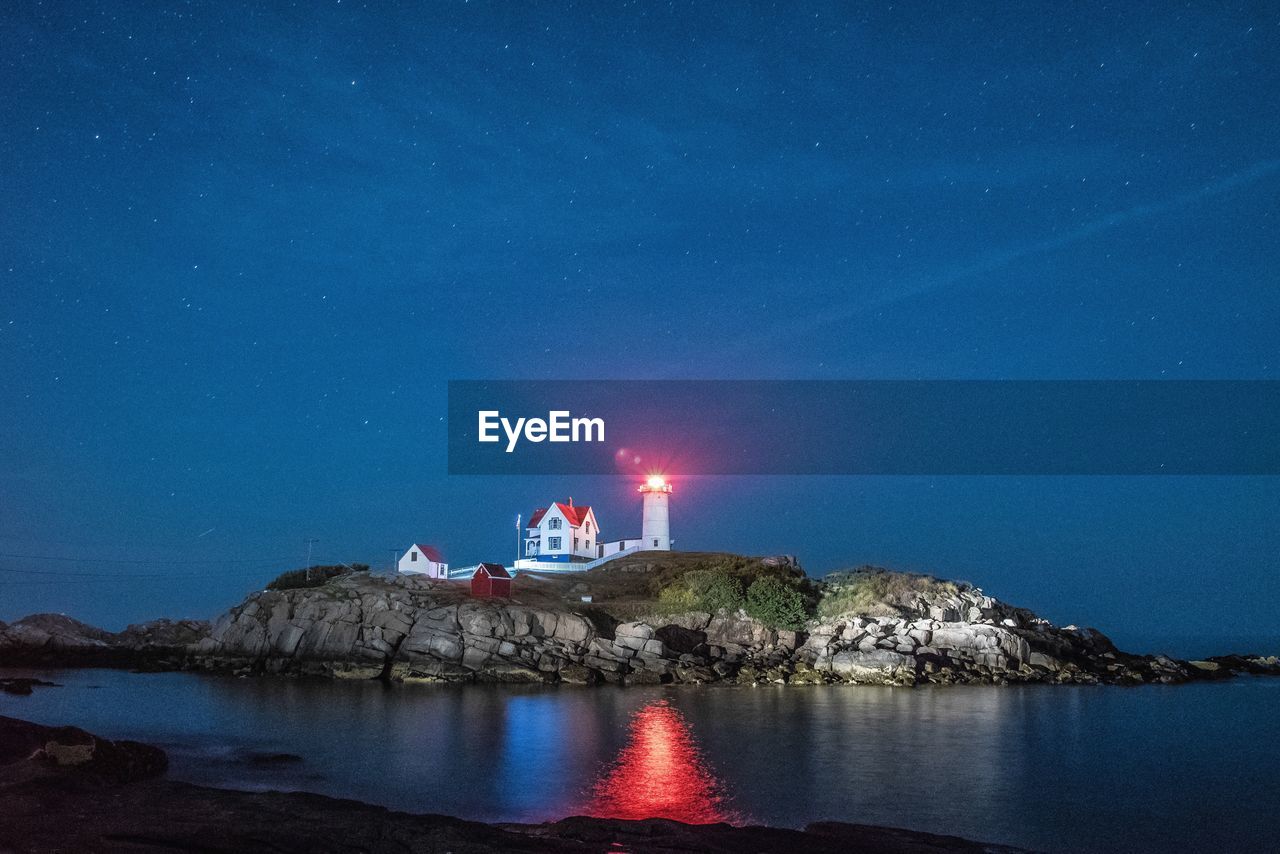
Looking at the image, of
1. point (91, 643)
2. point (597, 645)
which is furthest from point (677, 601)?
point (91, 643)

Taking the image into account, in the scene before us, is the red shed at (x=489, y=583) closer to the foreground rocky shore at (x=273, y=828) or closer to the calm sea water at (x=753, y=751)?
the calm sea water at (x=753, y=751)

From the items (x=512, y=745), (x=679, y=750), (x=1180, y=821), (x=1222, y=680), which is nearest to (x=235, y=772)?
(x=512, y=745)

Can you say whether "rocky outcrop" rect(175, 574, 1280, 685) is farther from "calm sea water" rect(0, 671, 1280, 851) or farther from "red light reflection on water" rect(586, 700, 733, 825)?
"red light reflection on water" rect(586, 700, 733, 825)

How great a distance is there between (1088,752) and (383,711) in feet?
100

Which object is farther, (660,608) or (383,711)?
(660,608)

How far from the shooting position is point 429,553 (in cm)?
7781

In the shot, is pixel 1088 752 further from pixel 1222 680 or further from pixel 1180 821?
pixel 1222 680

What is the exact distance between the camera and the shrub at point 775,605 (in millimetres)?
66500

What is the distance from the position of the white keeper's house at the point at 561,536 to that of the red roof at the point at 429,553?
8.61 m

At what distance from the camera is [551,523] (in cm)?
8425

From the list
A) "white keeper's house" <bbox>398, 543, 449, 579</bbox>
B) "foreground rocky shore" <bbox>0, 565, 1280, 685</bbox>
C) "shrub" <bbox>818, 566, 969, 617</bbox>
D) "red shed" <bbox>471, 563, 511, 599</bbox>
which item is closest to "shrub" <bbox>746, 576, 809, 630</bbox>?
"foreground rocky shore" <bbox>0, 565, 1280, 685</bbox>

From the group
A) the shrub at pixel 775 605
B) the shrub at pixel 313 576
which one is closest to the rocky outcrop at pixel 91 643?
the shrub at pixel 313 576

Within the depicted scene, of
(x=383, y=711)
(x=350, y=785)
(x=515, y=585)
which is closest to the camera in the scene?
(x=350, y=785)

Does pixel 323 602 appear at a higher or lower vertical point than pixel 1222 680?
higher
